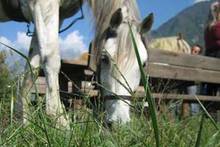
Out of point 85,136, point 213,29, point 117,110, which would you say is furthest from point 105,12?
point 85,136

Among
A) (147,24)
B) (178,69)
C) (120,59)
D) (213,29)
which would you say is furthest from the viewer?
(178,69)

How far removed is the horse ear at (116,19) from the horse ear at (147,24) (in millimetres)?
207

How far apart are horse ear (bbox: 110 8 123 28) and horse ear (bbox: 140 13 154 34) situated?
0.68 feet

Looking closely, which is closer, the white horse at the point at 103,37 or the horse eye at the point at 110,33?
the white horse at the point at 103,37

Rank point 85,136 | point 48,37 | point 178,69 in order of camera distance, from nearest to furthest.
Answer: point 85,136 < point 48,37 < point 178,69

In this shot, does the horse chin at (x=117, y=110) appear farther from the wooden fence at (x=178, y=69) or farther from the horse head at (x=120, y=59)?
the wooden fence at (x=178, y=69)

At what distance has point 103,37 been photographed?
12.7 feet

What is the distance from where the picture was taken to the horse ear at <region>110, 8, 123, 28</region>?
3.86 metres

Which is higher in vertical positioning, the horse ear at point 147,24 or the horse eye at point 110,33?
the horse ear at point 147,24

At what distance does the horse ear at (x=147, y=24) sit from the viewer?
13.1ft

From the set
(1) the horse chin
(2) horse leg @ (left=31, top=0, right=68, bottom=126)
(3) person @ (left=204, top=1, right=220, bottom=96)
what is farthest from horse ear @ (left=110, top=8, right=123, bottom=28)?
(3) person @ (left=204, top=1, right=220, bottom=96)

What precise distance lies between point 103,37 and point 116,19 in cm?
18

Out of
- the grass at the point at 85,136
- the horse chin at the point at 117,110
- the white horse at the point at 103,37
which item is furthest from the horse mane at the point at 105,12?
the grass at the point at 85,136

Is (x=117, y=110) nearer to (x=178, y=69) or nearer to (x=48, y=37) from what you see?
(x=48, y=37)
